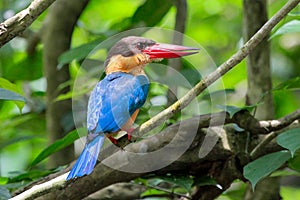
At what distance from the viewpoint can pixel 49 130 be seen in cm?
324

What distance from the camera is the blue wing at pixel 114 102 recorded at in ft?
7.05

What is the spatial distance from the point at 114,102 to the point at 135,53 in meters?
0.29

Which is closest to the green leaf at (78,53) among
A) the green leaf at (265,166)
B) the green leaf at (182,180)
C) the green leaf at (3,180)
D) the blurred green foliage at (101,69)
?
the blurred green foliage at (101,69)

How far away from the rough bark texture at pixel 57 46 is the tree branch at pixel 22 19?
149cm

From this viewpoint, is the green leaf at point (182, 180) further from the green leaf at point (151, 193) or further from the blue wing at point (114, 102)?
the blue wing at point (114, 102)

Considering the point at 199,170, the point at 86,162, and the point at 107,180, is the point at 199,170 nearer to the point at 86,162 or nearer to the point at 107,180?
the point at 107,180

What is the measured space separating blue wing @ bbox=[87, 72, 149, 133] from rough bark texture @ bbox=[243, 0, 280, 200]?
64cm

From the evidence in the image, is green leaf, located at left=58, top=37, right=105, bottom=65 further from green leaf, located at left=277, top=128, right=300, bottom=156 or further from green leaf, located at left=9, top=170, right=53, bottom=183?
green leaf, located at left=277, top=128, right=300, bottom=156

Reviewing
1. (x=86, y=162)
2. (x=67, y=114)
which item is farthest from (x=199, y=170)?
(x=67, y=114)

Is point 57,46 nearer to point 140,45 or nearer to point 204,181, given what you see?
point 140,45

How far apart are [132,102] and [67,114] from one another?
1.09 m

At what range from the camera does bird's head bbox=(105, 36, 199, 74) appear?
237 centimetres

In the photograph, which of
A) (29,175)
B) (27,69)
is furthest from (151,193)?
(27,69)

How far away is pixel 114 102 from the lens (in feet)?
7.30
